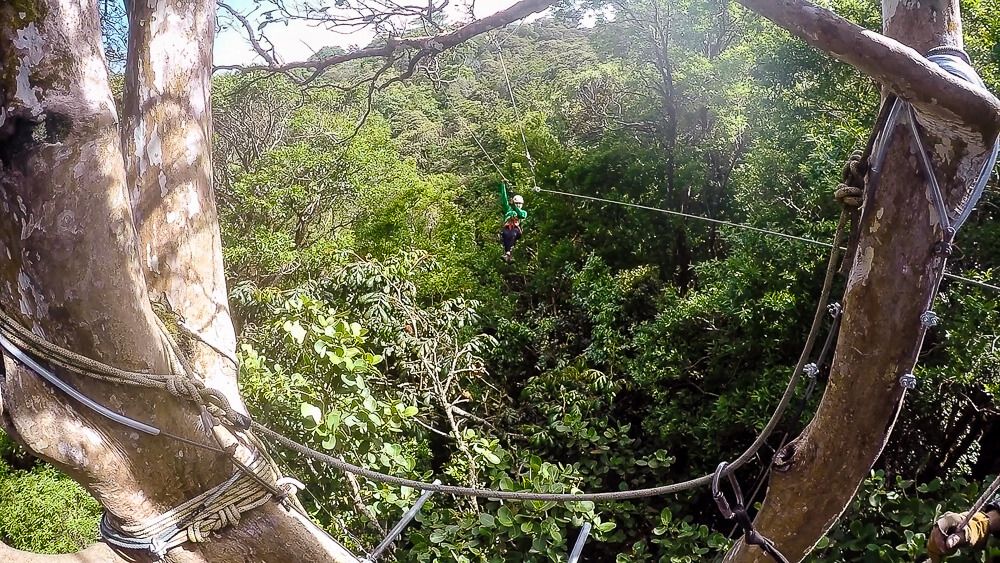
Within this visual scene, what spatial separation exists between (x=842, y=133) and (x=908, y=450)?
2.23 m

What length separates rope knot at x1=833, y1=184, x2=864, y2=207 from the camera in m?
1.11

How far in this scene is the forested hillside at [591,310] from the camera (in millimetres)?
3285

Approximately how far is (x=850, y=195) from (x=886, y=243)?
107 millimetres

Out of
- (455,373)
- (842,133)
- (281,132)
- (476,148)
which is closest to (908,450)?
(842,133)

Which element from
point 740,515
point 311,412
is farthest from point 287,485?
point 311,412

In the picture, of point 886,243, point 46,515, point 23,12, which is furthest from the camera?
point 46,515

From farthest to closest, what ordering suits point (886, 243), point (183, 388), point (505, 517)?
point (505, 517)
point (886, 243)
point (183, 388)

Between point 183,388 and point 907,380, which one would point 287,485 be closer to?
point 183,388

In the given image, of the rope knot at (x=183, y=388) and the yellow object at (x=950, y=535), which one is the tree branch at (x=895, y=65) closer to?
the rope knot at (x=183, y=388)

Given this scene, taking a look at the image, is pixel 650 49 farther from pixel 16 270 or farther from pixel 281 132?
pixel 16 270

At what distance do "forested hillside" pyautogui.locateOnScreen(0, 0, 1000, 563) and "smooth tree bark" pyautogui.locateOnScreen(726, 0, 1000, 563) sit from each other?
0.12 metres

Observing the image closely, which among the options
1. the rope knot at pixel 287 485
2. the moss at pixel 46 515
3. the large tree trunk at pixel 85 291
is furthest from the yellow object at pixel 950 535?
the moss at pixel 46 515

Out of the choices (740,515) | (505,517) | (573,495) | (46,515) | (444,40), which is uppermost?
(444,40)

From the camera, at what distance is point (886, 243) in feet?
3.49
